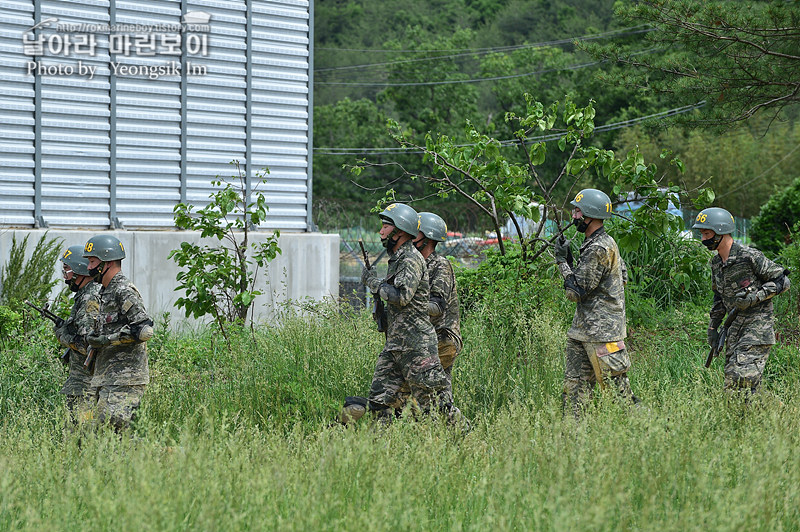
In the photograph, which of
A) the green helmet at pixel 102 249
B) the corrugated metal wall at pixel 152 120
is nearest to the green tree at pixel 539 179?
the green helmet at pixel 102 249

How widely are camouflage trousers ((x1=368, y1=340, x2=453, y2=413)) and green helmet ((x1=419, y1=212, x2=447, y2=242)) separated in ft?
3.34

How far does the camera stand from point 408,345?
267 inches

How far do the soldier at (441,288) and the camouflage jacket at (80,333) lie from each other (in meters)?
2.67

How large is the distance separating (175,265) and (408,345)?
22.4ft

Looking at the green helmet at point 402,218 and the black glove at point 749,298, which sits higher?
the green helmet at point 402,218

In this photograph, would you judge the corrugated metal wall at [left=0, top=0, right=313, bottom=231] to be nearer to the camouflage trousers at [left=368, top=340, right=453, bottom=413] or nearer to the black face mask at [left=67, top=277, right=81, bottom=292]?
the black face mask at [left=67, top=277, right=81, bottom=292]

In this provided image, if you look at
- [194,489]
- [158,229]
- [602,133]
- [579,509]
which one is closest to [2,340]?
[158,229]

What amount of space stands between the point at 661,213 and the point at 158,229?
7293 mm

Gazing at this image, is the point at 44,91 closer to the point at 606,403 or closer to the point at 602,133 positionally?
the point at 606,403

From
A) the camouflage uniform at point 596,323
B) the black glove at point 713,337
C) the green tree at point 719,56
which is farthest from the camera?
the green tree at point 719,56

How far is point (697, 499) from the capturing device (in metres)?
4.32

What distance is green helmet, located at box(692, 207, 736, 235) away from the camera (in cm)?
746

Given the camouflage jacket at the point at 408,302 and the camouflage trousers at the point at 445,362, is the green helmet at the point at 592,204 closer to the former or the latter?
the camouflage jacket at the point at 408,302

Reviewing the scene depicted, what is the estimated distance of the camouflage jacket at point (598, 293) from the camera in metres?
7.06
